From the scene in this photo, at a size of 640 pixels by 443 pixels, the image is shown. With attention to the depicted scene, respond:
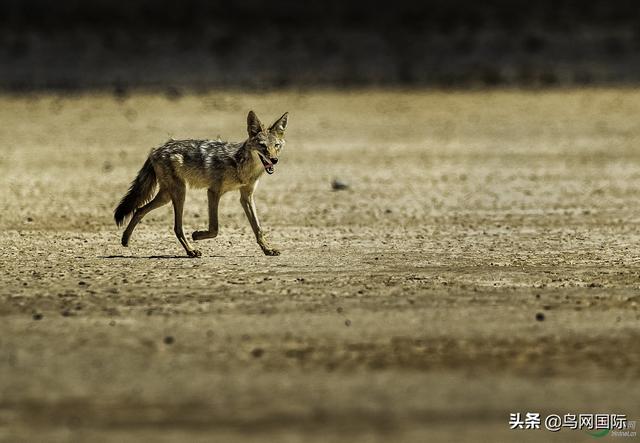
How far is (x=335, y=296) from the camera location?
8539 millimetres

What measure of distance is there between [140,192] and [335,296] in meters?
2.30

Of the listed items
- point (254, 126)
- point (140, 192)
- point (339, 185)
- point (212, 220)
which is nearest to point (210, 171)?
point (212, 220)

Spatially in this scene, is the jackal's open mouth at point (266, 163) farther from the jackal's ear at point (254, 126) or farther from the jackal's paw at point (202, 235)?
the jackal's paw at point (202, 235)

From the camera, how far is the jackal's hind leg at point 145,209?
400 inches

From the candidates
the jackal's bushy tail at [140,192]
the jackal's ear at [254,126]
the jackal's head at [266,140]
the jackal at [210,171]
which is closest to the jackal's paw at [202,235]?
the jackal at [210,171]

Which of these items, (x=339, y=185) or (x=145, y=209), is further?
(x=339, y=185)

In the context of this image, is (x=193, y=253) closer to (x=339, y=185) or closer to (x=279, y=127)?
(x=279, y=127)

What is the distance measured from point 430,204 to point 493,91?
7482 millimetres

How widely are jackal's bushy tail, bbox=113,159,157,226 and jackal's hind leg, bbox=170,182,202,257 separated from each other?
22 cm

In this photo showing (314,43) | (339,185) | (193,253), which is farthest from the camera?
(314,43)

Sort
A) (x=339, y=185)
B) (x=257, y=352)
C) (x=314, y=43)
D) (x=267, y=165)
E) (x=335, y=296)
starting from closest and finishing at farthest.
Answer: (x=257, y=352)
(x=335, y=296)
(x=267, y=165)
(x=339, y=185)
(x=314, y=43)

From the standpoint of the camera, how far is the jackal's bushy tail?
399 inches

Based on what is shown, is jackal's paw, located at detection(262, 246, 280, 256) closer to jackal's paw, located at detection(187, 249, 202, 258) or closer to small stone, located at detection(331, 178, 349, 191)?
jackal's paw, located at detection(187, 249, 202, 258)

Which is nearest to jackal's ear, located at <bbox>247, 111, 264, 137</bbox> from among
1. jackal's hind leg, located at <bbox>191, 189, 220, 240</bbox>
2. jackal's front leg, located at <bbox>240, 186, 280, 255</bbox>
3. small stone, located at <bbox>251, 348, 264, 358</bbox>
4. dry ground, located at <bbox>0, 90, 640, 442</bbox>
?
jackal's front leg, located at <bbox>240, 186, 280, 255</bbox>
